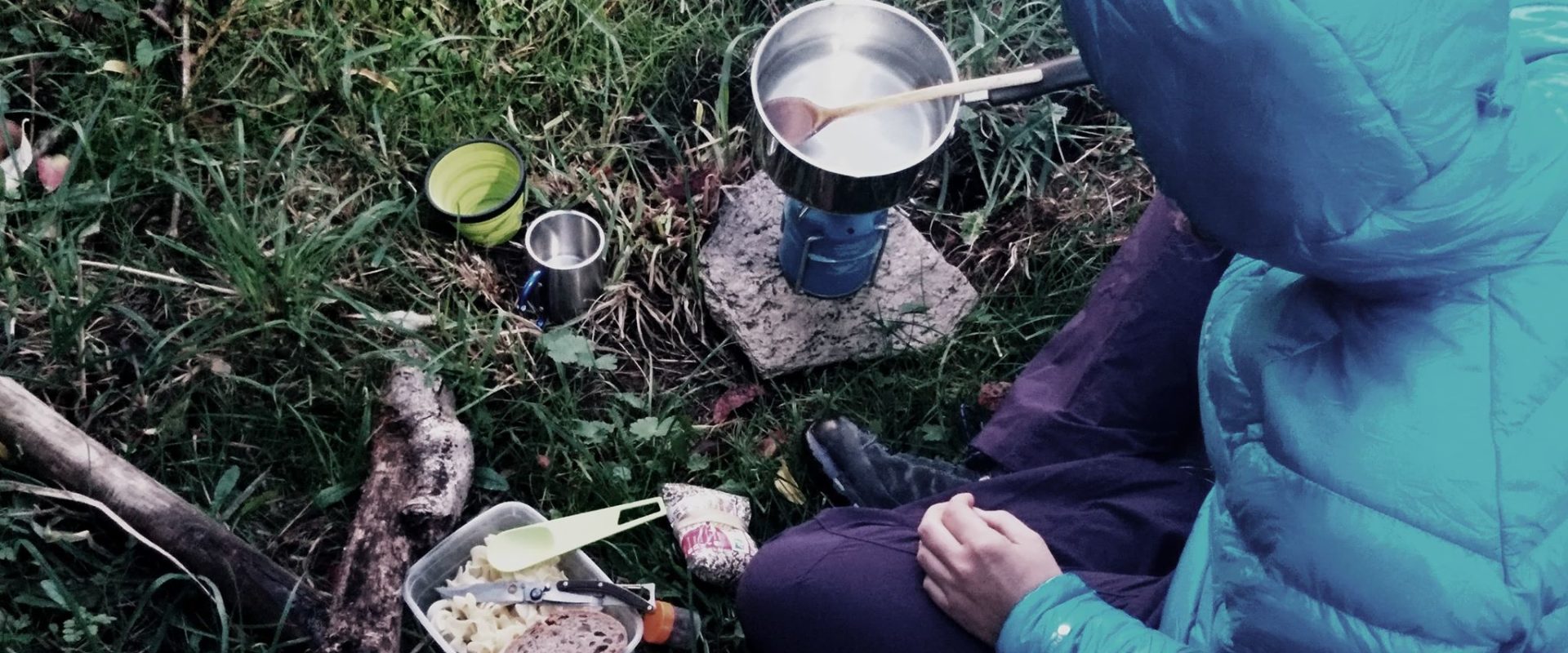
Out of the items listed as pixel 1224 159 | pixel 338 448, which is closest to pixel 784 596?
pixel 338 448

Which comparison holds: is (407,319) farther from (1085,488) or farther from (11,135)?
(1085,488)

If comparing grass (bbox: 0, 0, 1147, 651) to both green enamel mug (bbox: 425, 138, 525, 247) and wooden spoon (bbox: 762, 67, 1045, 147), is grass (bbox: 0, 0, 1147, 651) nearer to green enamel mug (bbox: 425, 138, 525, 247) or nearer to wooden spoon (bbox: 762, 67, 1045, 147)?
green enamel mug (bbox: 425, 138, 525, 247)

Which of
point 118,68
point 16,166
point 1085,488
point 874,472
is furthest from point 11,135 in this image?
point 1085,488

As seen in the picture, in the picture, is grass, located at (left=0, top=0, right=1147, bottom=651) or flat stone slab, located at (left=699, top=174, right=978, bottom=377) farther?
flat stone slab, located at (left=699, top=174, right=978, bottom=377)

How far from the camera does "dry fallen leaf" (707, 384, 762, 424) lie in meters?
2.03

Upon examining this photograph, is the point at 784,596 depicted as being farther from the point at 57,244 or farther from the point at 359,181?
the point at 57,244

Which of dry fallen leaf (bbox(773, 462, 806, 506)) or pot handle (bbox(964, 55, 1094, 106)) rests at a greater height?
pot handle (bbox(964, 55, 1094, 106))

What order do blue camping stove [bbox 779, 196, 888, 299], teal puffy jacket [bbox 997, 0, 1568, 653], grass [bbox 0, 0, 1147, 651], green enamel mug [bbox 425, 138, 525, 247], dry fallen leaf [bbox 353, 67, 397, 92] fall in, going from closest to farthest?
teal puffy jacket [bbox 997, 0, 1568, 653] < grass [bbox 0, 0, 1147, 651] < blue camping stove [bbox 779, 196, 888, 299] < green enamel mug [bbox 425, 138, 525, 247] < dry fallen leaf [bbox 353, 67, 397, 92]

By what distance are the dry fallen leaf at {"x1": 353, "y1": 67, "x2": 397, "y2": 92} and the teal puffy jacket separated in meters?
1.55

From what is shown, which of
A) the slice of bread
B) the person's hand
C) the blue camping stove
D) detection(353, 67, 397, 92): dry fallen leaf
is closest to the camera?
the person's hand

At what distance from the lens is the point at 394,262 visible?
2.01 m

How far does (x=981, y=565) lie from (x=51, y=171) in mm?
1679

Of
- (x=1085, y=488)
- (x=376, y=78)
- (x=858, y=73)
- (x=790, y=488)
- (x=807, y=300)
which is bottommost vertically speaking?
(x=790, y=488)

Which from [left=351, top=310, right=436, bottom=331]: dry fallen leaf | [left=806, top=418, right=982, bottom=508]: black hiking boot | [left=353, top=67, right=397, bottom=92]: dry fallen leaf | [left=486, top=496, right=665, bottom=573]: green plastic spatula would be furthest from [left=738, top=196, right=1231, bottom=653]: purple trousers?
[left=353, top=67, right=397, bottom=92]: dry fallen leaf
